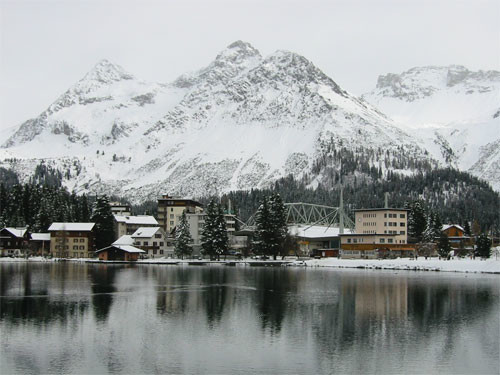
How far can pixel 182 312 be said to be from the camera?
59.2 m

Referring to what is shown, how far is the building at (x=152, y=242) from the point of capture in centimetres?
17112

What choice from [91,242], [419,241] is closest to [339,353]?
[419,241]

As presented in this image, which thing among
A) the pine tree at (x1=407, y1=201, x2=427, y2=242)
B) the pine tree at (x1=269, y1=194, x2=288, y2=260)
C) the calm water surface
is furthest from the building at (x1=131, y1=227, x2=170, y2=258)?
the calm water surface

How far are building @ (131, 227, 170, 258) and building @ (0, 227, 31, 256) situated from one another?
1012 inches

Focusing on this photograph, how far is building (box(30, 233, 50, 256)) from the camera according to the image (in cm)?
17038

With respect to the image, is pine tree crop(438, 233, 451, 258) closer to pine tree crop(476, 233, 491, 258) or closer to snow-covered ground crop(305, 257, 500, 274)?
pine tree crop(476, 233, 491, 258)

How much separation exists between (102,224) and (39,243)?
61.7 feet

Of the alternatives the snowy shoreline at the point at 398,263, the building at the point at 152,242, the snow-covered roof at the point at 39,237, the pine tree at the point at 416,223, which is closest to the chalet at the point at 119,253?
the snowy shoreline at the point at 398,263

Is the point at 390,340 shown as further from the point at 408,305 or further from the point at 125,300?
the point at 125,300

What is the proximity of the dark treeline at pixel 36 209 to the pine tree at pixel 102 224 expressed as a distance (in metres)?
16.8

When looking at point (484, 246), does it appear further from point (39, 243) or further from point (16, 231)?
point (16, 231)

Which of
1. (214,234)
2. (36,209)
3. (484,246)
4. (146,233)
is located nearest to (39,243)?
(36,209)

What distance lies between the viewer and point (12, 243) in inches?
6713

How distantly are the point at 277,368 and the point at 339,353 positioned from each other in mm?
5512
